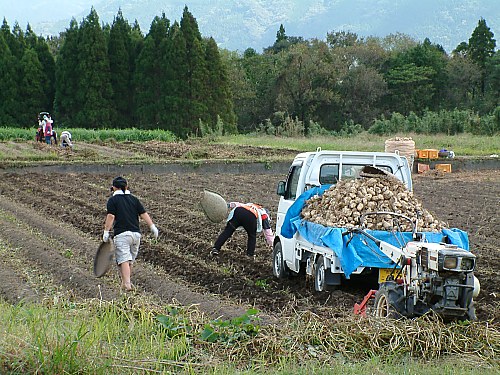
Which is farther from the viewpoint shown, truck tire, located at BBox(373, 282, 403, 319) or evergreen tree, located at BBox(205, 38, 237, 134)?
evergreen tree, located at BBox(205, 38, 237, 134)

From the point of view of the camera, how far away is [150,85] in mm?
57281

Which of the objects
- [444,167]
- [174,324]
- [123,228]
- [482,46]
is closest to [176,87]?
[482,46]

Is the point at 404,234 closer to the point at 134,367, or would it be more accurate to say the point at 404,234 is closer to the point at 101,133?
the point at 134,367

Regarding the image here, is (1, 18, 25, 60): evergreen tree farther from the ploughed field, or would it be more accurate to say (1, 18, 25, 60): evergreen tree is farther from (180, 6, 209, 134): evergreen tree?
the ploughed field

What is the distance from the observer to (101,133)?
46875mm

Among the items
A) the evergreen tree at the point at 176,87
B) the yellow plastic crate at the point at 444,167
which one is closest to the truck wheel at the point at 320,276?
the yellow plastic crate at the point at 444,167

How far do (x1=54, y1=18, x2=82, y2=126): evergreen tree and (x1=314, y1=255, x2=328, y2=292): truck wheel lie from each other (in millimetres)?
48959

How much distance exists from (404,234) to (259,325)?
3112 mm

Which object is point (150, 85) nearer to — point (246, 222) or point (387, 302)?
point (246, 222)

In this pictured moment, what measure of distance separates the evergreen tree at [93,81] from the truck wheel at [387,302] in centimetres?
5006

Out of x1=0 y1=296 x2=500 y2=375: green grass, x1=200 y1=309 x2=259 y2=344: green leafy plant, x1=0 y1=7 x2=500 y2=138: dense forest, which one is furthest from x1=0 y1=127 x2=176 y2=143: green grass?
x1=200 y1=309 x2=259 y2=344: green leafy plant

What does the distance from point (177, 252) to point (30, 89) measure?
48.2m

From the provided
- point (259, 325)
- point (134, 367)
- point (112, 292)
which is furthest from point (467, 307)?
point (112, 292)

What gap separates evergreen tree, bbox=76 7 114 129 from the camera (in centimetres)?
5659
